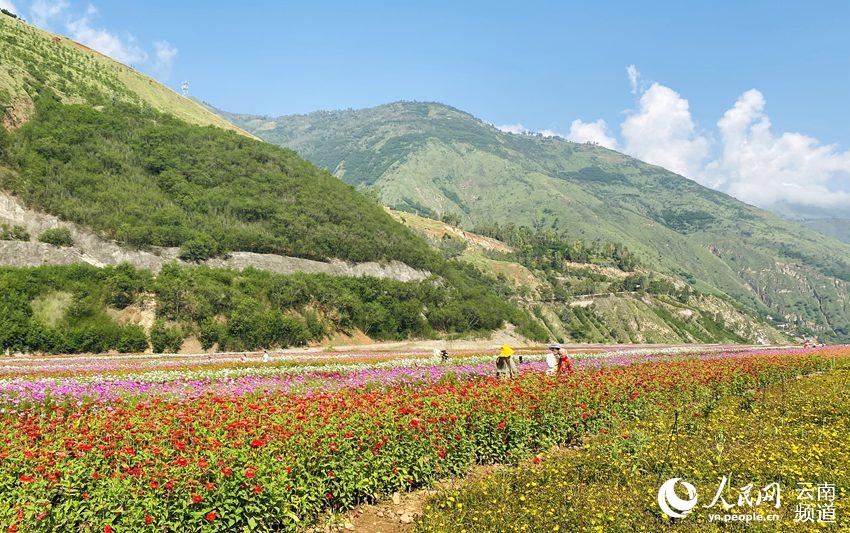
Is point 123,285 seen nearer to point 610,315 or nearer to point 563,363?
point 563,363

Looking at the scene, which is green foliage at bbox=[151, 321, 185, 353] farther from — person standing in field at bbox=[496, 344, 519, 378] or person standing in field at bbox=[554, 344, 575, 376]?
person standing in field at bbox=[554, 344, 575, 376]

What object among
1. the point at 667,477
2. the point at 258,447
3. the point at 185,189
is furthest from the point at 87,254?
the point at 667,477

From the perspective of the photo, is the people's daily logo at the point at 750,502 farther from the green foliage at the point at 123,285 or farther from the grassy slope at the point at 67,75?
the grassy slope at the point at 67,75

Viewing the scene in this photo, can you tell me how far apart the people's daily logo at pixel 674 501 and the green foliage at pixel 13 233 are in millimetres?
79042

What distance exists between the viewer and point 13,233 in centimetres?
6500

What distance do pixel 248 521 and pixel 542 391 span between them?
9880 millimetres

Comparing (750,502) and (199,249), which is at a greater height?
(199,249)

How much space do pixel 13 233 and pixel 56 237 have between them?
14.9 feet

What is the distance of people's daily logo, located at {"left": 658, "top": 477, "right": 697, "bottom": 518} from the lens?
8.11 metres

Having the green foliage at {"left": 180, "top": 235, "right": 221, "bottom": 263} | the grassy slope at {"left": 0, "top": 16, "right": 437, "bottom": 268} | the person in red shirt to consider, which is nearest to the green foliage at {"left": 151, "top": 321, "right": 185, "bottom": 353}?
the green foliage at {"left": 180, "top": 235, "right": 221, "bottom": 263}

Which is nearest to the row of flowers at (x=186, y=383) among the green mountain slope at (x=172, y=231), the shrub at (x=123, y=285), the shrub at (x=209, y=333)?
the shrub at (x=209, y=333)

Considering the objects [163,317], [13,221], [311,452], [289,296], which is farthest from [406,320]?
[311,452]

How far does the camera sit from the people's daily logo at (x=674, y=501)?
26.6ft

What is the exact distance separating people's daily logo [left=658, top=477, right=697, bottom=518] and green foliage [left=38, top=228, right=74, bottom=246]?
259 ft
